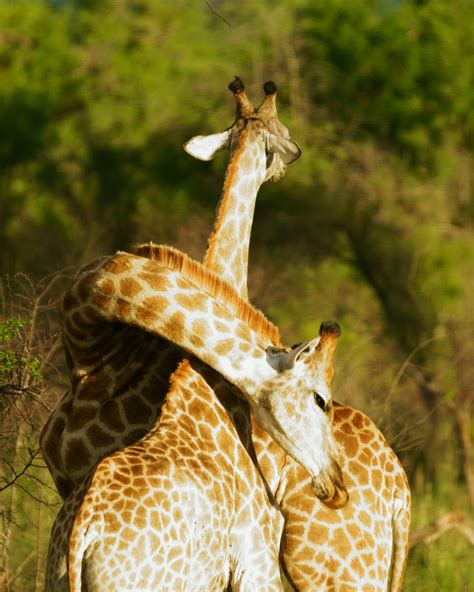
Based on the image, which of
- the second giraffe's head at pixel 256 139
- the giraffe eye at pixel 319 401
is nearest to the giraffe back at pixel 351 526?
the giraffe eye at pixel 319 401

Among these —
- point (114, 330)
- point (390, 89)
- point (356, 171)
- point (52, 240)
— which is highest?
→ point (390, 89)

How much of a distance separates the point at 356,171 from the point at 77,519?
1167 cm

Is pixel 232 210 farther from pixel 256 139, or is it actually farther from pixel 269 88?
pixel 269 88

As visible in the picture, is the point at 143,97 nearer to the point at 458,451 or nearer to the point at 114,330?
the point at 458,451

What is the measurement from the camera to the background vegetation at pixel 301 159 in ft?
48.7

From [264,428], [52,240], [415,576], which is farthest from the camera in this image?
[52,240]

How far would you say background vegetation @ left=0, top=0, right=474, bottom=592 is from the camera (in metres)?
14.9

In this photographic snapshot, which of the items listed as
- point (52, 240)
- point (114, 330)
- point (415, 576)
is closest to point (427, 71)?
point (52, 240)

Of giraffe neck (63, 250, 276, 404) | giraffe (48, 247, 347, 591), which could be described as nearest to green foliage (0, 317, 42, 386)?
giraffe (48, 247, 347, 591)

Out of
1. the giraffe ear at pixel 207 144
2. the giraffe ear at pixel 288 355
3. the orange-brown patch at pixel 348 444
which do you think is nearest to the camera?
the giraffe ear at pixel 288 355

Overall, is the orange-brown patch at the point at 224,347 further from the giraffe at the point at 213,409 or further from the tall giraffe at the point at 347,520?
the tall giraffe at the point at 347,520

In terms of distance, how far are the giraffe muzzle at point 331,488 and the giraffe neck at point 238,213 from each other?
109cm

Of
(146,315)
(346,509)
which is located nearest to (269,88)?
(146,315)

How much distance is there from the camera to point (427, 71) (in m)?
16.5
